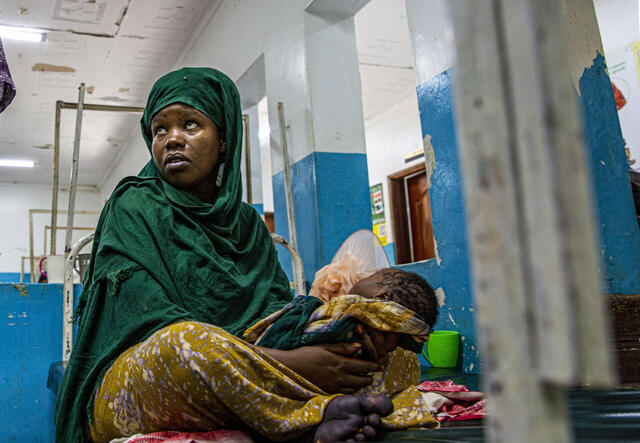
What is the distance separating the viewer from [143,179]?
1.74 metres

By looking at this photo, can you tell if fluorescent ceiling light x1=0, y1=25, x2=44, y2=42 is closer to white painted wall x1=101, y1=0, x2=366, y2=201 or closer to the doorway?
white painted wall x1=101, y1=0, x2=366, y2=201

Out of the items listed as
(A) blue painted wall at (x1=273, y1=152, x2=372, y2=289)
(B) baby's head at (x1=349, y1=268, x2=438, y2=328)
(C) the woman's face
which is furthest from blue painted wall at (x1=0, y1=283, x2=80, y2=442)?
(B) baby's head at (x1=349, y1=268, x2=438, y2=328)

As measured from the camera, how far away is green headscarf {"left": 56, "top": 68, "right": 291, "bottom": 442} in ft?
4.67

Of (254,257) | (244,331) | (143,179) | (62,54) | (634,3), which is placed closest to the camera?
(244,331)

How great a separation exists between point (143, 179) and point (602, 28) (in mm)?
4112

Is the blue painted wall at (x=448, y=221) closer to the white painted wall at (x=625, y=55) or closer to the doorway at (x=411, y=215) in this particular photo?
the white painted wall at (x=625, y=55)

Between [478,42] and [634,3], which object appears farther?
[634,3]

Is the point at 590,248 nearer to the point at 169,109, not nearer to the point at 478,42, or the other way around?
the point at 478,42

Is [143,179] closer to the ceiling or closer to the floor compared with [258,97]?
closer to the floor

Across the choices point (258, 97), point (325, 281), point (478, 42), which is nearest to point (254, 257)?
point (325, 281)

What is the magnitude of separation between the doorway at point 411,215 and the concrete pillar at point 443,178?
4532mm

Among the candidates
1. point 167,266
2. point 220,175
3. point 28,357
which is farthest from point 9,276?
point 167,266

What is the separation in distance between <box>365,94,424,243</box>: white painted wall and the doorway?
98 mm

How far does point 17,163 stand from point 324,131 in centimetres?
807
